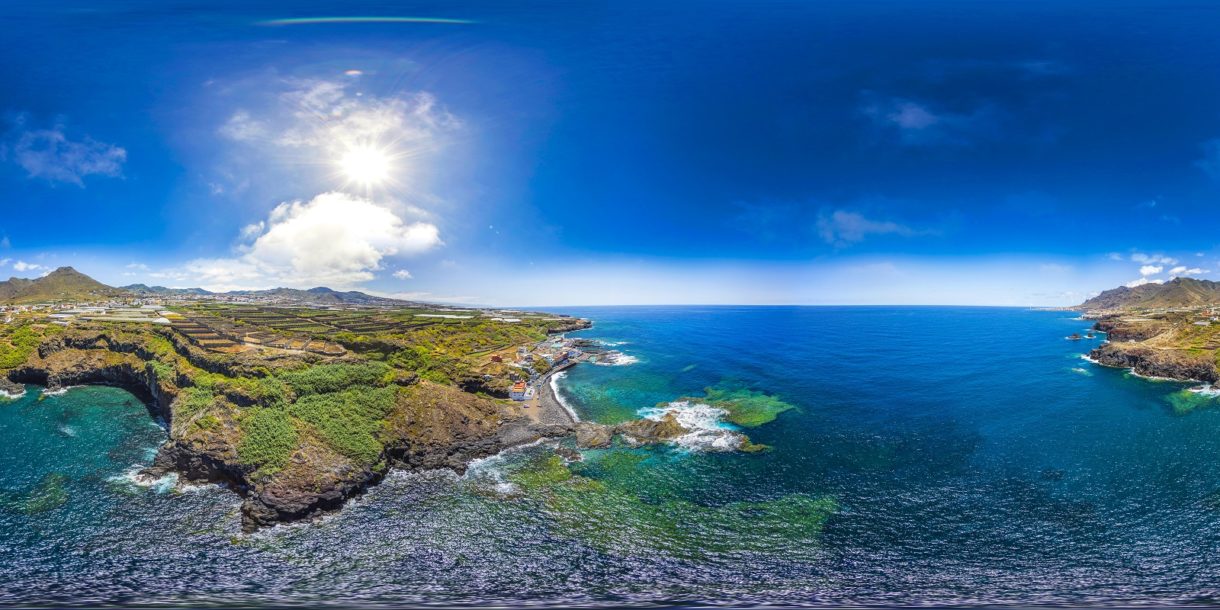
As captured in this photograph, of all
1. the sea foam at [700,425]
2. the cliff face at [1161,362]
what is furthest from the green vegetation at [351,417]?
the cliff face at [1161,362]

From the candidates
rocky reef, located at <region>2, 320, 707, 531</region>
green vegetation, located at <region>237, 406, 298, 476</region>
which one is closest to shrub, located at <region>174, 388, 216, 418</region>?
rocky reef, located at <region>2, 320, 707, 531</region>

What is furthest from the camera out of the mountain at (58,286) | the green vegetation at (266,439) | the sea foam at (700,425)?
the mountain at (58,286)

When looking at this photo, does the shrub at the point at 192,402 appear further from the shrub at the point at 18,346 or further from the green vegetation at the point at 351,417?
the shrub at the point at 18,346

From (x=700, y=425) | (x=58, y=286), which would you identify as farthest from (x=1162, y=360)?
(x=58, y=286)

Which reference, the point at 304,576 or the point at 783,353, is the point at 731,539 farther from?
the point at 783,353

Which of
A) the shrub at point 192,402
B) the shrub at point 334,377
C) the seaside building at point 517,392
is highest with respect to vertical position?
the shrub at point 334,377

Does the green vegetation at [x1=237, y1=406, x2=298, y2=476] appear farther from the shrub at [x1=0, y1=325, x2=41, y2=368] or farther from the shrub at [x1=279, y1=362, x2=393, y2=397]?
the shrub at [x1=0, y1=325, x2=41, y2=368]

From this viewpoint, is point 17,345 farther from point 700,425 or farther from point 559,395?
point 700,425
